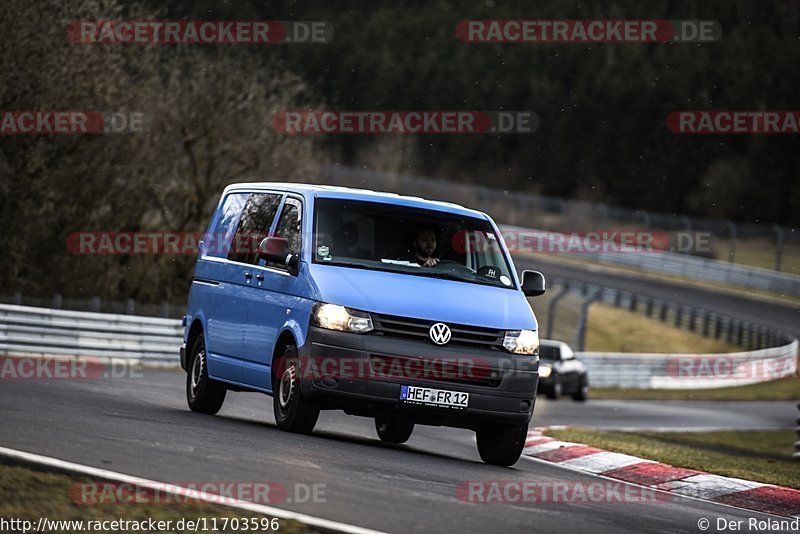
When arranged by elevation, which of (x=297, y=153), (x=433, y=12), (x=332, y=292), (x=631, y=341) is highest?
(x=433, y=12)

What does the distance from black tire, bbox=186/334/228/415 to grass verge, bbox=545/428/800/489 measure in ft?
14.1

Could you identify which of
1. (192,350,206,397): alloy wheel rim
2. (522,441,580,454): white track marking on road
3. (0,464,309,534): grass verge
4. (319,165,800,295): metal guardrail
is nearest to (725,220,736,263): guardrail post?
(319,165,800,295): metal guardrail

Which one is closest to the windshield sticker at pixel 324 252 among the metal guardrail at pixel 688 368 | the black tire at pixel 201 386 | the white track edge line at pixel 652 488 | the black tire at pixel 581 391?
the black tire at pixel 201 386

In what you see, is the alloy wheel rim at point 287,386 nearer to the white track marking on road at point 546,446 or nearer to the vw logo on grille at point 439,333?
the vw logo on grille at point 439,333

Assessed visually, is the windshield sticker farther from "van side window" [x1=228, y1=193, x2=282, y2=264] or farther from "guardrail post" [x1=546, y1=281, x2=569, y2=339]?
"guardrail post" [x1=546, y1=281, x2=569, y2=339]

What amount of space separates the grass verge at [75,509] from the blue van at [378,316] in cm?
376

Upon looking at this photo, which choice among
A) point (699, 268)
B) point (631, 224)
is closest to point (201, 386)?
point (699, 268)

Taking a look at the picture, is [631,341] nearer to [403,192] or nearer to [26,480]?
[403,192]

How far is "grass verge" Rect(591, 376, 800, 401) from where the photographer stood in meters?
35.6

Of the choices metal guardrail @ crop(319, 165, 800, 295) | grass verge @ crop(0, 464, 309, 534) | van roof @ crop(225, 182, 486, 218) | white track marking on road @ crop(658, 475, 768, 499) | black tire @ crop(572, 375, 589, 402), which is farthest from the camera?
metal guardrail @ crop(319, 165, 800, 295)

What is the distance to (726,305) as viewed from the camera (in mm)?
50812

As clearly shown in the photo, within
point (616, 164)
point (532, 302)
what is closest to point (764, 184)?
point (616, 164)

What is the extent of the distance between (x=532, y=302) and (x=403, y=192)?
26239mm

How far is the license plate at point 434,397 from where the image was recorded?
1124 cm
